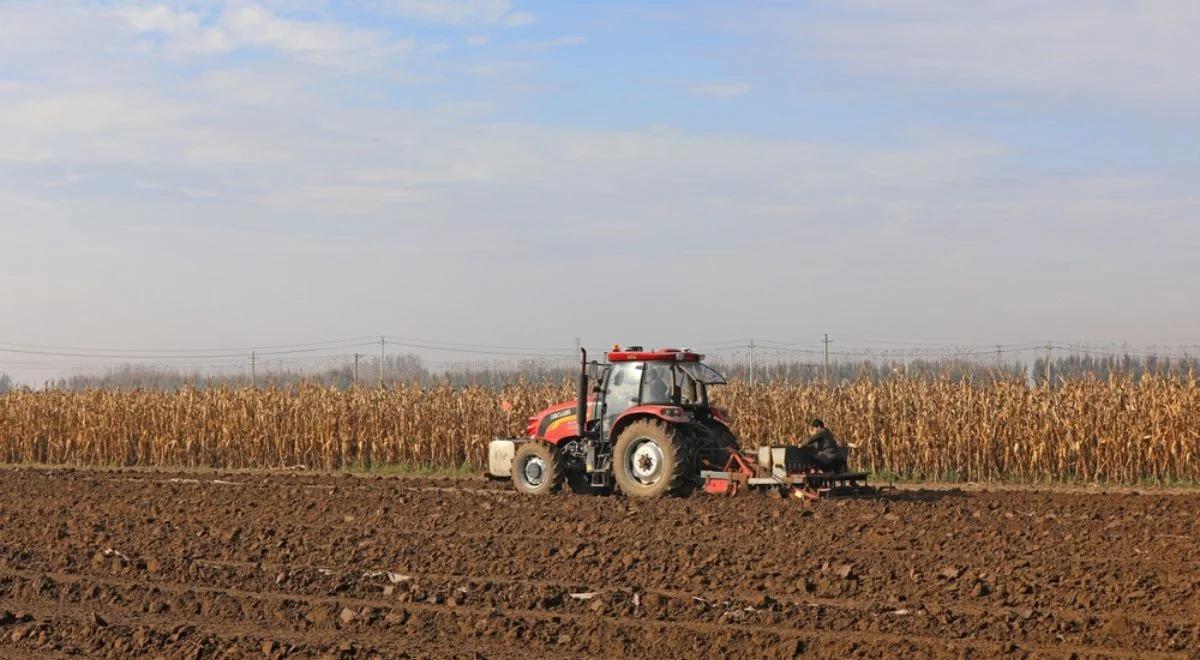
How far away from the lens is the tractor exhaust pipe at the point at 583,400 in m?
16.3

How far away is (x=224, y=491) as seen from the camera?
1914cm

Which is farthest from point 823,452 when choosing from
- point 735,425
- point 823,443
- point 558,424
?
point 735,425

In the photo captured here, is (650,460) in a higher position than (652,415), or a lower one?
lower

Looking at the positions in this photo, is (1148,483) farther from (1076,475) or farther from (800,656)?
(800,656)

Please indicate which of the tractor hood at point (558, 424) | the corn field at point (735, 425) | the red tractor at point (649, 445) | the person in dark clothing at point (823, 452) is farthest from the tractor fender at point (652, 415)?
the corn field at point (735, 425)

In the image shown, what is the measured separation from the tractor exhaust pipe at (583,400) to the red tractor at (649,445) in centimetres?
1

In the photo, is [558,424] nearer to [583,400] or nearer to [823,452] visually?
[583,400]

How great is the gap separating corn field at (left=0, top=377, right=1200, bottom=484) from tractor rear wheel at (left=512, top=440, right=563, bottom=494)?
23.5 feet

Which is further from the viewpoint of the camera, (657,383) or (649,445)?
(657,383)

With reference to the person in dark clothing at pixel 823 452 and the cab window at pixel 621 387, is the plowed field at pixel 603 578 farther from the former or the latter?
the cab window at pixel 621 387

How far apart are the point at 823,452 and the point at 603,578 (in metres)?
6.08

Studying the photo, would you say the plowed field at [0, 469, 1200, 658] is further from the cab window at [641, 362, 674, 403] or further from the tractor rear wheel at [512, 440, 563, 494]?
the cab window at [641, 362, 674, 403]

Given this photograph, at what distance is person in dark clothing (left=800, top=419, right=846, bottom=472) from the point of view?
1611 cm

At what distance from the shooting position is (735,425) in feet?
79.5
